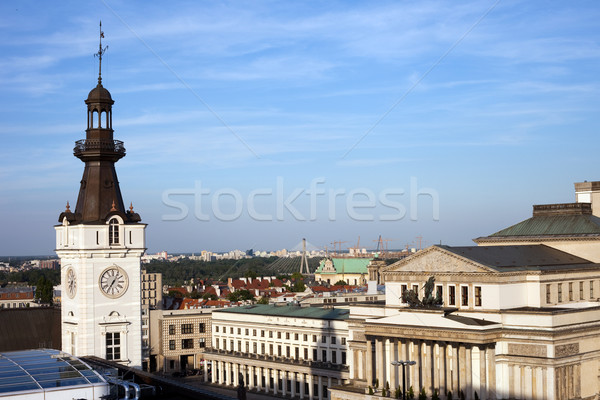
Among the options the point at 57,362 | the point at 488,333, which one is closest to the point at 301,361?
the point at 488,333

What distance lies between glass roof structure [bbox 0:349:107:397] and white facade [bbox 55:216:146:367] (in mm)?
19742

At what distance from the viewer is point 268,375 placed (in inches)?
4572

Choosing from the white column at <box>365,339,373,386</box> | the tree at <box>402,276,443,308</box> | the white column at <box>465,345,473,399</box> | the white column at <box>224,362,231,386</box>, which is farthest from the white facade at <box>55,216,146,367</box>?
the white column at <box>224,362,231,386</box>

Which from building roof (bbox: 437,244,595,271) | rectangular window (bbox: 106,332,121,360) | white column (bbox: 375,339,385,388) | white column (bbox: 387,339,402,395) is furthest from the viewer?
white column (bbox: 375,339,385,388)

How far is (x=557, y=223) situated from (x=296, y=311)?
4508 cm

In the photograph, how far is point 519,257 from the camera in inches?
2972

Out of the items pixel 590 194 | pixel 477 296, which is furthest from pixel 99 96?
pixel 590 194

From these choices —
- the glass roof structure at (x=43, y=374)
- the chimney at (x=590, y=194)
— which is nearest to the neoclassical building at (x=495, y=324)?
the chimney at (x=590, y=194)

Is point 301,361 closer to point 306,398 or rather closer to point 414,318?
point 306,398

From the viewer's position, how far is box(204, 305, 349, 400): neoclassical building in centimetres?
10656

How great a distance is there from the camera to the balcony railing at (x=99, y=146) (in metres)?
65.2

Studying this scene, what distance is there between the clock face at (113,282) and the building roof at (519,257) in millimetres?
27893

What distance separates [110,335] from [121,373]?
1494 centimetres

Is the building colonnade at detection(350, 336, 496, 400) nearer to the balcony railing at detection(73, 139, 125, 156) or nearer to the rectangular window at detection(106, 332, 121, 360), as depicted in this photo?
the rectangular window at detection(106, 332, 121, 360)
